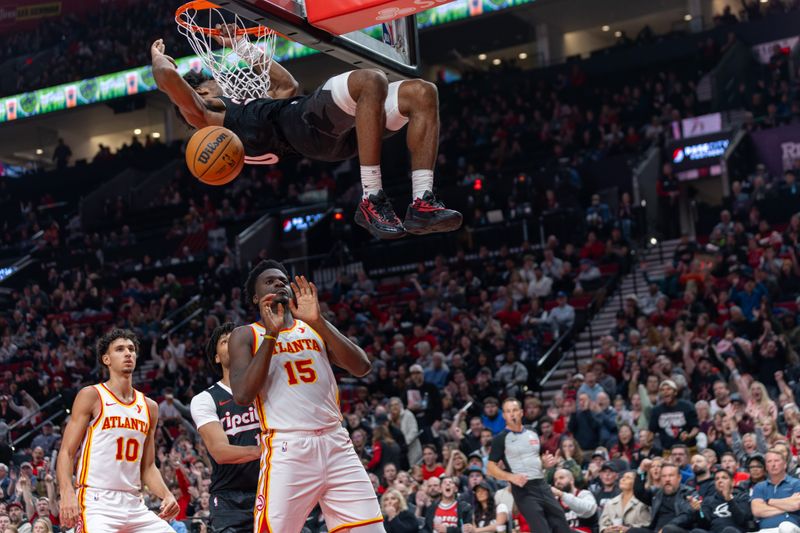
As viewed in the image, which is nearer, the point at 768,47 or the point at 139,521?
the point at 139,521

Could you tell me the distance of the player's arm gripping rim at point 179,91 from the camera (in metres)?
5.75

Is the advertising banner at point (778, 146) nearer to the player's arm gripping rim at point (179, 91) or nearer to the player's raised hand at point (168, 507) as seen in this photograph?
the player's raised hand at point (168, 507)

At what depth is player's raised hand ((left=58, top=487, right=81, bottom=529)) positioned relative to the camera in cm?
652

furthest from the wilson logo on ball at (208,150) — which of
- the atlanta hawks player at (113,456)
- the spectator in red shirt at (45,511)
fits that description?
the spectator in red shirt at (45,511)

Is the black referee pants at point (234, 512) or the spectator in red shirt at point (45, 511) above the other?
the black referee pants at point (234, 512)

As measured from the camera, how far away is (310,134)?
19.1 feet

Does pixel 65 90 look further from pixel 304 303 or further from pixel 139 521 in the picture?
pixel 304 303

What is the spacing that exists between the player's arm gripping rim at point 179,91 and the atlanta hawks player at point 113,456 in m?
1.78

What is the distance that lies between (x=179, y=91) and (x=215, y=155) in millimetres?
525

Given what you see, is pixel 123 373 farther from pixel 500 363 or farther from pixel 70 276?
pixel 70 276

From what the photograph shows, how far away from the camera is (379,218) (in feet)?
18.2

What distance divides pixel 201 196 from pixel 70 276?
16.7 feet

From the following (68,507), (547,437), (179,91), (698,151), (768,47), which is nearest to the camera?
(179,91)

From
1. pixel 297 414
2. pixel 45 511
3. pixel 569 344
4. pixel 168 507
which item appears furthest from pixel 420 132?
pixel 569 344
